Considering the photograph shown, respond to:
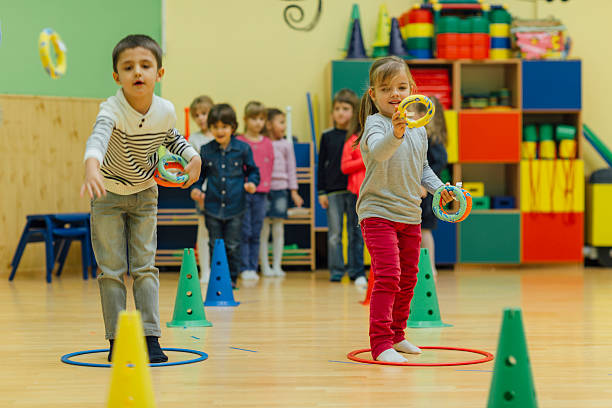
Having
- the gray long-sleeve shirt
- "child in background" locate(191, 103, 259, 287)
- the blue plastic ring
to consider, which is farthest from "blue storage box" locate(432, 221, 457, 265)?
the blue plastic ring

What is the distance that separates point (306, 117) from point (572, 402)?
5727 mm

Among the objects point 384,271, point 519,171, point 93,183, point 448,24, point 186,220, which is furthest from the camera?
point 519,171

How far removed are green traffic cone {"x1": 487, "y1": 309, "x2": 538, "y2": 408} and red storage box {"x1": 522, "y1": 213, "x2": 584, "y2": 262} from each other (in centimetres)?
560

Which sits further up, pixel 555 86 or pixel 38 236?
pixel 555 86

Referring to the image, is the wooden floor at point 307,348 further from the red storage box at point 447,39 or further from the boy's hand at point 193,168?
the red storage box at point 447,39

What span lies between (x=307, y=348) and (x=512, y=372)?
4.69 feet

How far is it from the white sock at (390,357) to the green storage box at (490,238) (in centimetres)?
453

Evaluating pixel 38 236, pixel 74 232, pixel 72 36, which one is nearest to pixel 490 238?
pixel 74 232

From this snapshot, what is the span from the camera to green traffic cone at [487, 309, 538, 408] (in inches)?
80.4

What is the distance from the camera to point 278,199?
687 cm

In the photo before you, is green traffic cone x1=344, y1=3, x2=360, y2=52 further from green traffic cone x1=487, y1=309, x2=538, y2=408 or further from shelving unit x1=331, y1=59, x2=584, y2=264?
green traffic cone x1=487, y1=309, x2=538, y2=408

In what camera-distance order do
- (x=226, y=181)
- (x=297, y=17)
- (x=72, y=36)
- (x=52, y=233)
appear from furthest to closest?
(x=297, y=17) < (x=72, y=36) < (x=52, y=233) < (x=226, y=181)

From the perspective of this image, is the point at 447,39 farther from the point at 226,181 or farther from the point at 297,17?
the point at 226,181

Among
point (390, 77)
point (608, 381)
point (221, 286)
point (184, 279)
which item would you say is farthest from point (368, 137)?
point (221, 286)
